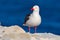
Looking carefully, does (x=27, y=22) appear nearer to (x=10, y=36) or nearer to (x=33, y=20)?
(x=33, y=20)

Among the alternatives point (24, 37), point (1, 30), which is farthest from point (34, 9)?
point (24, 37)

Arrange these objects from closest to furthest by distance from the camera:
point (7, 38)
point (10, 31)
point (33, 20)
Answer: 1. point (7, 38)
2. point (10, 31)
3. point (33, 20)

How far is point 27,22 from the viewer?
900 centimetres

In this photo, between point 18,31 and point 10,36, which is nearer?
point 10,36

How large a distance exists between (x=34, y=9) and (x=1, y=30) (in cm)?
375

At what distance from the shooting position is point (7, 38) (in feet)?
15.9

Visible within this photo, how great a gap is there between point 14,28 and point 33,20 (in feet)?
10.5

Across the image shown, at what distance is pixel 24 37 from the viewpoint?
4.93 m

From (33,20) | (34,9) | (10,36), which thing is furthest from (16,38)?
(34,9)

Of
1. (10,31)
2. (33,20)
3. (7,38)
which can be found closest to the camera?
(7,38)

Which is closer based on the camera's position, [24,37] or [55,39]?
[24,37]

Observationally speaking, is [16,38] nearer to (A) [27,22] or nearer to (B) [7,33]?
(B) [7,33]

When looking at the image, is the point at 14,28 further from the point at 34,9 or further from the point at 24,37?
the point at 34,9

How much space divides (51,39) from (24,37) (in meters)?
0.78
